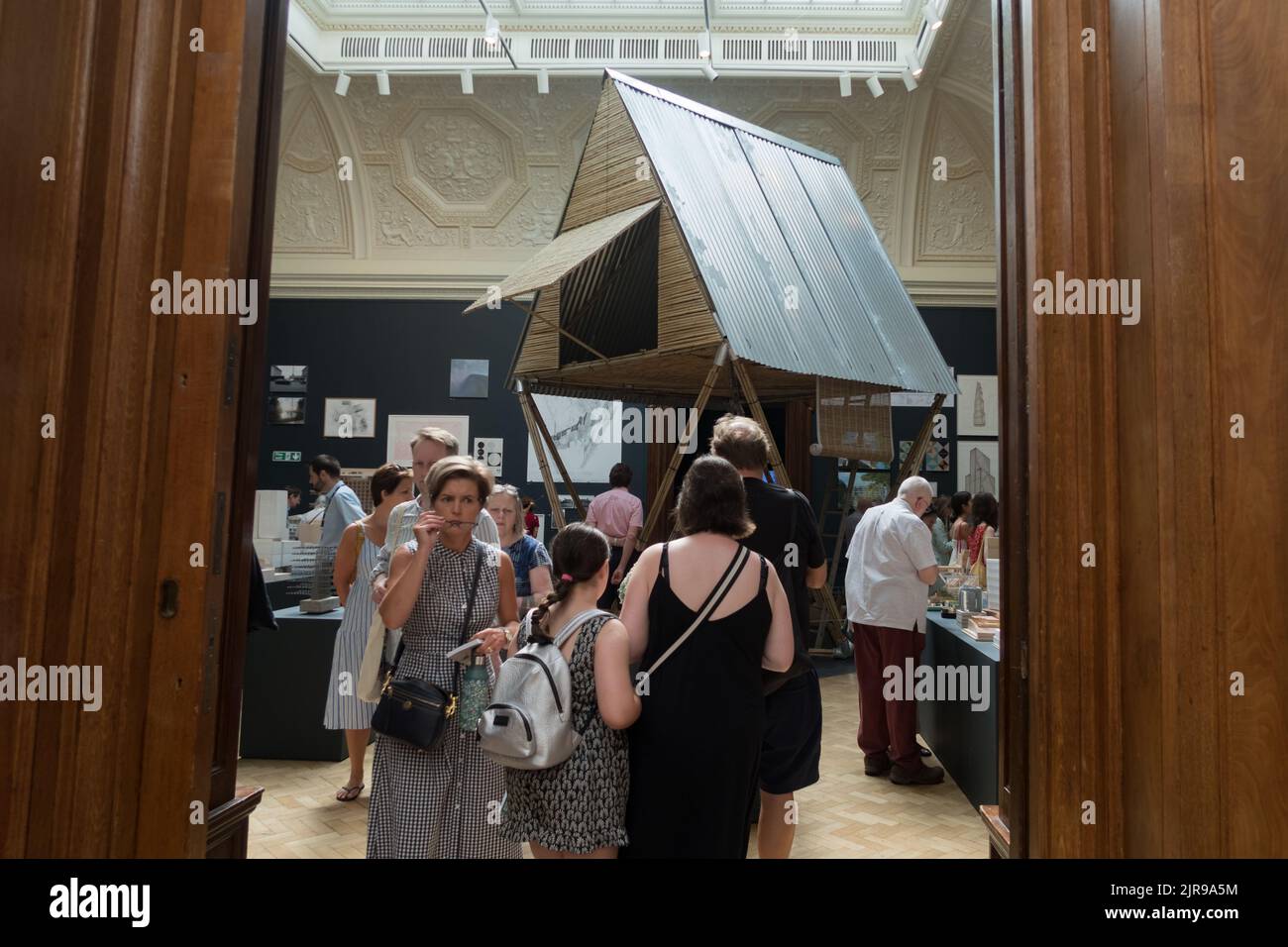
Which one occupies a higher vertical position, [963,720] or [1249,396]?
[1249,396]

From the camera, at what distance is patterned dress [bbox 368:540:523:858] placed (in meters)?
2.41

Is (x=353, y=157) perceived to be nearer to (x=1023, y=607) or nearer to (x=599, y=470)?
(x=599, y=470)

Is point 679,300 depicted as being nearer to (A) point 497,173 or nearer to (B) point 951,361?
(B) point 951,361

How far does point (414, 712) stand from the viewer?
93.4 inches

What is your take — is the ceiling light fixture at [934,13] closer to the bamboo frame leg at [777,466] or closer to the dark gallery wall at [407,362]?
the dark gallery wall at [407,362]

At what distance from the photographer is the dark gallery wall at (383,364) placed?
10578 millimetres

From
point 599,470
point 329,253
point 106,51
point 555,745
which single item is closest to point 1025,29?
point 106,51

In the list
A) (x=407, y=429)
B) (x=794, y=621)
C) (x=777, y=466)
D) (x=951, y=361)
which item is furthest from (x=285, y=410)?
(x=794, y=621)

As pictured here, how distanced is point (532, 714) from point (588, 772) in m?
0.21

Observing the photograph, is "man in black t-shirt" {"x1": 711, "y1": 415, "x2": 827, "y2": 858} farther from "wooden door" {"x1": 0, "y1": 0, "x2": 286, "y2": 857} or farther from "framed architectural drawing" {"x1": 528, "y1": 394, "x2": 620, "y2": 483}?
"framed architectural drawing" {"x1": 528, "y1": 394, "x2": 620, "y2": 483}

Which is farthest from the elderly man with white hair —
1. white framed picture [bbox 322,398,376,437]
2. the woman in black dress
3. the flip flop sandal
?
white framed picture [bbox 322,398,376,437]

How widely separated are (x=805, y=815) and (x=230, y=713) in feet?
10.2

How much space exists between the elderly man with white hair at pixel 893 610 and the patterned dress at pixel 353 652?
2631 mm

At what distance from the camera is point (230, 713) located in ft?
5.40
